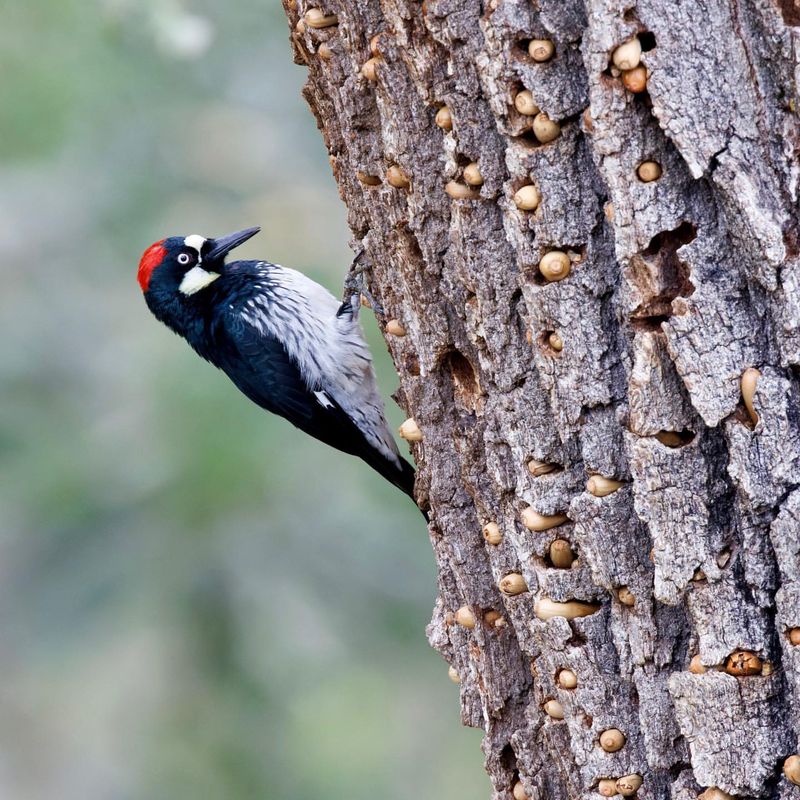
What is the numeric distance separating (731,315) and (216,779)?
20.3 ft

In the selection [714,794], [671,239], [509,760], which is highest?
[671,239]

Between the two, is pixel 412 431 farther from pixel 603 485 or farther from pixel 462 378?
pixel 603 485

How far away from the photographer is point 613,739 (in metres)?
2.13

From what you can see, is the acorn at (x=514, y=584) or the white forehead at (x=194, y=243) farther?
the white forehead at (x=194, y=243)

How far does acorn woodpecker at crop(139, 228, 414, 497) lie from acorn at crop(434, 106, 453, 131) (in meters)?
2.22

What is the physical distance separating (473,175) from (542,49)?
0.89ft

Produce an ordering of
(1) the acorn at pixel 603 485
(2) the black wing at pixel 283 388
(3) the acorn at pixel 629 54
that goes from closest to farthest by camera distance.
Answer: (3) the acorn at pixel 629 54
(1) the acorn at pixel 603 485
(2) the black wing at pixel 283 388

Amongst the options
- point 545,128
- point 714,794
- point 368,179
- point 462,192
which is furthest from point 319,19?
point 714,794

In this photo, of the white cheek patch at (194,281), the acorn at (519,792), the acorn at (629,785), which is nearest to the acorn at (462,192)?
the acorn at (629,785)

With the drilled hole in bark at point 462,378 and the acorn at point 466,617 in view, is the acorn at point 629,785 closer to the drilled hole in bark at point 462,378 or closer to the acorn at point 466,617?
the acorn at point 466,617

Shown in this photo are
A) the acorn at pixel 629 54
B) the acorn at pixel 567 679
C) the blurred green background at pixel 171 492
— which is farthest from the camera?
the blurred green background at pixel 171 492

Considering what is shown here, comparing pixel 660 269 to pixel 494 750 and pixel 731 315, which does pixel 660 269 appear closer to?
pixel 731 315

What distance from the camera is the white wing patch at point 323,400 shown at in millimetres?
4273

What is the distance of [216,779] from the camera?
7191 millimetres
